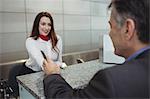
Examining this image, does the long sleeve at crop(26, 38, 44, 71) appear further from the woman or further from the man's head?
the man's head

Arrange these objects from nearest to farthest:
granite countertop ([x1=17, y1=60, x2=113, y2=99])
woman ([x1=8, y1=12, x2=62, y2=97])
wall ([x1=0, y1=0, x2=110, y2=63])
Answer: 1. granite countertop ([x1=17, y1=60, x2=113, y2=99])
2. woman ([x1=8, y1=12, x2=62, y2=97])
3. wall ([x1=0, y1=0, x2=110, y2=63])

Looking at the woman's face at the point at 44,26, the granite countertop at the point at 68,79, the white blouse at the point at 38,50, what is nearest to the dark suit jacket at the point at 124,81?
the granite countertop at the point at 68,79

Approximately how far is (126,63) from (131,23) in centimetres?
13

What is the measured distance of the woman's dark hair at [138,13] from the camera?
54 centimetres

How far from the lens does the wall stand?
2.12 m

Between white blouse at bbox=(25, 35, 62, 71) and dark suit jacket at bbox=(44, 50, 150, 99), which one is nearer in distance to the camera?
dark suit jacket at bbox=(44, 50, 150, 99)

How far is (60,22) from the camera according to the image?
264 cm

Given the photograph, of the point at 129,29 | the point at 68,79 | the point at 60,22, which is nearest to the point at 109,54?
the point at 68,79

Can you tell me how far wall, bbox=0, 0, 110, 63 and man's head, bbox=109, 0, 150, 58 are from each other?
1.37 m

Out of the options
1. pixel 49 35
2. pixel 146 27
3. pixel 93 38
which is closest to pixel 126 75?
pixel 146 27

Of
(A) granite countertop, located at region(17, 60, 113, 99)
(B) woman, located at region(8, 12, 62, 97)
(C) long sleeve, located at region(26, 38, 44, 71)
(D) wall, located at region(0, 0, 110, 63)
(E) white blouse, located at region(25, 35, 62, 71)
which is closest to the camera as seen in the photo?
(A) granite countertop, located at region(17, 60, 113, 99)

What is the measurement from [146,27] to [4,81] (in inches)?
71.7

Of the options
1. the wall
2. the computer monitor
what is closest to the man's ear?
the computer monitor

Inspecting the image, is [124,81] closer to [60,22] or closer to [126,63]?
[126,63]
